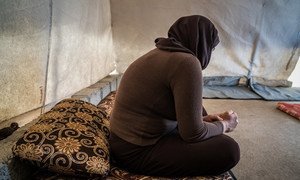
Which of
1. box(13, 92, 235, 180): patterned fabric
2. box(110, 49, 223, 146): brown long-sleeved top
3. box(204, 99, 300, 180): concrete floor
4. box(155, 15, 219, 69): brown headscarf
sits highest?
box(155, 15, 219, 69): brown headscarf

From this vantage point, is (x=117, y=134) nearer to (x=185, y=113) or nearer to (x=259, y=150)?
(x=185, y=113)

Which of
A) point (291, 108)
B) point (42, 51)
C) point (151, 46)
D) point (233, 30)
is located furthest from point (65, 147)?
point (233, 30)

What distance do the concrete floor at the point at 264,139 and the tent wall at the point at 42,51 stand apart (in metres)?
1.24

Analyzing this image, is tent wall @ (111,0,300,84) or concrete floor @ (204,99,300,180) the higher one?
tent wall @ (111,0,300,84)

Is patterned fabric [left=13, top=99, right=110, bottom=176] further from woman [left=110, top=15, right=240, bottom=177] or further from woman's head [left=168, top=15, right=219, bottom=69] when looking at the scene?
woman's head [left=168, top=15, right=219, bottom=69]

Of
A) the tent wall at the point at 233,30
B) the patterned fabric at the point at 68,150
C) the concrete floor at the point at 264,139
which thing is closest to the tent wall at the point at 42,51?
the patterned fabric at the point at 68,150

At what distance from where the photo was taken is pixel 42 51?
1.29m

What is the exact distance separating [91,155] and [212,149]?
47cm

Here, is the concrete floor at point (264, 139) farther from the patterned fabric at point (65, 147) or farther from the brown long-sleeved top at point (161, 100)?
the patterned fabric at point (65, 147)

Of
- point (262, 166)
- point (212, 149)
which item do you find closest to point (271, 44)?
point (262, 166)

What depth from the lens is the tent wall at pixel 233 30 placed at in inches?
113

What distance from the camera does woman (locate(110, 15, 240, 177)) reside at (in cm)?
92

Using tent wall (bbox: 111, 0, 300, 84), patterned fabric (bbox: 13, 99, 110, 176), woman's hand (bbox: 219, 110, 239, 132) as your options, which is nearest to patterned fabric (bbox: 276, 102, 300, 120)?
tent wall (bbox: 111, 0, 300, 84)

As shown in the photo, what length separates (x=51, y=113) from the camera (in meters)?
1.07
